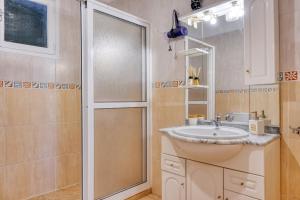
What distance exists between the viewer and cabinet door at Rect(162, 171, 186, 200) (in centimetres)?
170

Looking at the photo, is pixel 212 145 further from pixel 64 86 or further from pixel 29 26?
pixel 29 26

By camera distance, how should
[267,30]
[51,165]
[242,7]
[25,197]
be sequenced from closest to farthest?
[267,30], [242,7], [25,197], [51,165]

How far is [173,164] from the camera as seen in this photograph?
1.77 metres

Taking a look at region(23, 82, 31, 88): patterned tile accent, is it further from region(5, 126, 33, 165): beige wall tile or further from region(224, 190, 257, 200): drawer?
region(224, 190, 257, 200): drawer

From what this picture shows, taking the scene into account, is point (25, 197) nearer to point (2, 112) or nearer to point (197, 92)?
point (2, 112)

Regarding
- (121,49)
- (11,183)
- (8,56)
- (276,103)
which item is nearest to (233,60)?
(276,103)

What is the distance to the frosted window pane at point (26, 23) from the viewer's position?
2148 mm

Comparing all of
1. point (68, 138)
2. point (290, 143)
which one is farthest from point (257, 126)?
point (68, 138)

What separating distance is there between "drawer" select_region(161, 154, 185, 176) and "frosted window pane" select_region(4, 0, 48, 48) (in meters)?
1.81

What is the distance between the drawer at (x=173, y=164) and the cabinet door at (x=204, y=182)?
0.06 metres

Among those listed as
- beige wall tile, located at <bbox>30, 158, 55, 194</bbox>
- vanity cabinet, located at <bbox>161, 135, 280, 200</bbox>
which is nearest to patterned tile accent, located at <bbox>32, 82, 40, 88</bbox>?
beige wall tile, located at <bbox>30, 158, 55, 194</bbox>

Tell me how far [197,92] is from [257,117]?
1.98ft

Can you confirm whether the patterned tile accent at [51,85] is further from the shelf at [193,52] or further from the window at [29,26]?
the shelf at [193,52]

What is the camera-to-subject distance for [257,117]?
1.62 meters
